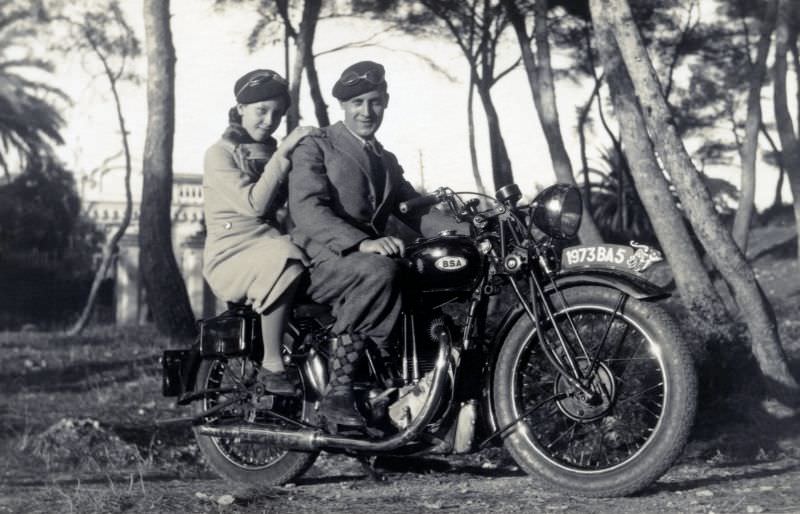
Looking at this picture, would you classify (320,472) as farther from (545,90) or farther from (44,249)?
(44,249)

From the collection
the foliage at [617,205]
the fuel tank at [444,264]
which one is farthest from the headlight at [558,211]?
the foliage at [617,205]

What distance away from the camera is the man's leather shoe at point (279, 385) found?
4.00m

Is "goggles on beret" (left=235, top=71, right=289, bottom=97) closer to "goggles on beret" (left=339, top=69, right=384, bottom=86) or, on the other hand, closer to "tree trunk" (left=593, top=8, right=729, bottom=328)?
"goggles on beret" (left=339, top=69, right=384, bottom=86)

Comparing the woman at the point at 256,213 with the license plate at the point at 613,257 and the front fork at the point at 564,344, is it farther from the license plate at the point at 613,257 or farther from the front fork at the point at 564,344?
the license plate at the point at 613,257

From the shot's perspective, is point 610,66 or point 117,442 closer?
point 117,442

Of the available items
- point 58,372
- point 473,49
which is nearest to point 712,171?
point 473,49

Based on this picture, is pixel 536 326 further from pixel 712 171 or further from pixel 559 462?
pixel 712 171

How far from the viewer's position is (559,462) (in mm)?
3535

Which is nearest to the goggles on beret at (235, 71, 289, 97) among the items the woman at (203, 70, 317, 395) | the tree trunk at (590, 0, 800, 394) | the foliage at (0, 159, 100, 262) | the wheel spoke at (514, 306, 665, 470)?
the woman at (203, 70, 317, 395)

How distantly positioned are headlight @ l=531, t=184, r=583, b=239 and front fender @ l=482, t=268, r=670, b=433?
16 centimetres

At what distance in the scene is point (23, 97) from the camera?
10.7 meters

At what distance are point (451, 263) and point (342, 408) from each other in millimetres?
701

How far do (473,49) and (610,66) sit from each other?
3485 mm

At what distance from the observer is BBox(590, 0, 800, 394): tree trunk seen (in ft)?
17.9
